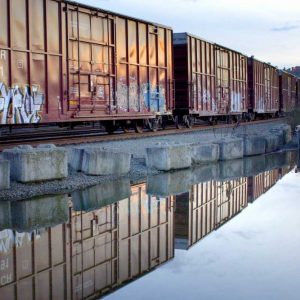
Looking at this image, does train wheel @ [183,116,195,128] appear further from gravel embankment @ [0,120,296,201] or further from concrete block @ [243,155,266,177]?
concrete block @ [243,155,266,177]

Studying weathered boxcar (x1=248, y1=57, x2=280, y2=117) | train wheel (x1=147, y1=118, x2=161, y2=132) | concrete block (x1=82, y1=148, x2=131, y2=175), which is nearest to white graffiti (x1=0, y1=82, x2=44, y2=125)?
concrete block (x1=82, y1=148, x2=131, y2=175)

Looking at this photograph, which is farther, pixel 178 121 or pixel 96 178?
pixel 178 121

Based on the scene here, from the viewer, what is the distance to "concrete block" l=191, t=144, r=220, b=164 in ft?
57.4

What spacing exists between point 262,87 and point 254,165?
22.6m

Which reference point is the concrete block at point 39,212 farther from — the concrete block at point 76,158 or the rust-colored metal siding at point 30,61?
the rust-colored metal siding at point 30,61

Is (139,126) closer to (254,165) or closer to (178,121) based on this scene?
(178,121)

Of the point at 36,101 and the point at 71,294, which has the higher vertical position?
the point at 36,101

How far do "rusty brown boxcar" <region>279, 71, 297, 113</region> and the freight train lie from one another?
2209 centimetres

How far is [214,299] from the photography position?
5.48 m

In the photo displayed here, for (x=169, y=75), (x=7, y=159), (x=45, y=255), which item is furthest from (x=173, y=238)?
(x=169, y=75)

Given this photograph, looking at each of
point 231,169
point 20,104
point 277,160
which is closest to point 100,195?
point 20,104

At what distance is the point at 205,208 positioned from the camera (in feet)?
34.3

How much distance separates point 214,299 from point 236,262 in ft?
4.36

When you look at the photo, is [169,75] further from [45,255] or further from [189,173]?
[45,255]
